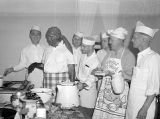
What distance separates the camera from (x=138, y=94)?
1.85m

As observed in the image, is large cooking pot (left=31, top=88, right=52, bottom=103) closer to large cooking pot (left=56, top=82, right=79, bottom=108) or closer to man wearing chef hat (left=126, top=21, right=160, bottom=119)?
large cooking pot (left=56, top=82, right=79, bottom=108)

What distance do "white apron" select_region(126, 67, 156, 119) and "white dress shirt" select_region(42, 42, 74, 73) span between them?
802 millimetres

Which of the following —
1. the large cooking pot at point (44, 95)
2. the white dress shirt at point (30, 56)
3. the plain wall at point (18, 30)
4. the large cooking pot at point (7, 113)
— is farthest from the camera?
the plain wall at point (18, 30)

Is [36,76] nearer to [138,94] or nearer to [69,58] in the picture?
[69,58]

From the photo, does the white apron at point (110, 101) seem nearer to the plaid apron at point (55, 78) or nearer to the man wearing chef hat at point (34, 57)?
the plaid apron at point (55, 78)

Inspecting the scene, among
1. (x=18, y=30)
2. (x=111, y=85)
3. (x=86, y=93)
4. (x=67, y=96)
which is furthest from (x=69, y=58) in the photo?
(x=18, y=30)

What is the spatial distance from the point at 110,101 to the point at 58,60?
2.28 feet

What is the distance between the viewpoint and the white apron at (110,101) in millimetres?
2096

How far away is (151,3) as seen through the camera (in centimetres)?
364

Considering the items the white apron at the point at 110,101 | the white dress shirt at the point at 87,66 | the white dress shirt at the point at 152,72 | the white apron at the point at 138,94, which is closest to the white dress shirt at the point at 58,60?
the white dress shirt at the point at 87,66

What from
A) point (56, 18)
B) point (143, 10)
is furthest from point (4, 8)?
point (143, 10)

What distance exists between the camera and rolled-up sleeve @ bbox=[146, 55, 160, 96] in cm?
174

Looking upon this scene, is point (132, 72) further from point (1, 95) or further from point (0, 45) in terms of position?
point (0, 45)

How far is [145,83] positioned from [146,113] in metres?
0.22
